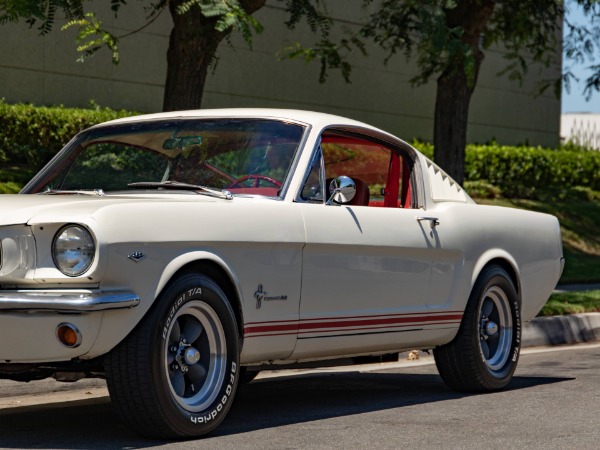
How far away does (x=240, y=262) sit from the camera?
629 cm

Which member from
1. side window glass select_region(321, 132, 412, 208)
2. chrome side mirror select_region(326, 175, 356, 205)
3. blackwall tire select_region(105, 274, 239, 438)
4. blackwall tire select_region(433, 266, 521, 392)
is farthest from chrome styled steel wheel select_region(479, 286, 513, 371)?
blackwall tire select_region(105, 274, 239, 438)

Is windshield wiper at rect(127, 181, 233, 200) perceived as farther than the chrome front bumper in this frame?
Yes

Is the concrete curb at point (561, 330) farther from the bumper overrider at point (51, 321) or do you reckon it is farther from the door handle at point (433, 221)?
the bumper overrider at point (51, 321)

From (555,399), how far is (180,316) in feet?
9.14

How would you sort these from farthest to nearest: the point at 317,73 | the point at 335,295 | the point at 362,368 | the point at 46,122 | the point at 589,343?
1. the point at 317,73
2. the point at 46,122
3. the point at 589,343
4. the point at 362,368
5. the point at 335,295

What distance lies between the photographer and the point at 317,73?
2367 centimetres

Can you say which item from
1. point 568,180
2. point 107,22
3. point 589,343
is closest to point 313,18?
point 589,343

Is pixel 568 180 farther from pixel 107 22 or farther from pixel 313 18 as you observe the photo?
pixel 313 18

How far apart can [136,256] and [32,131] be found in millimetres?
11839

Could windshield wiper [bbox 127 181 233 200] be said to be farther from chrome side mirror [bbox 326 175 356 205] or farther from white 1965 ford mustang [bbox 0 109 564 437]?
chrome side mirror [bbox 326 175 356 205]

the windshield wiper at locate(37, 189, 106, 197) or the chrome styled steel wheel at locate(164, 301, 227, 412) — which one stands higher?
the windshield wiper at locate(37, 189, 106, 197)

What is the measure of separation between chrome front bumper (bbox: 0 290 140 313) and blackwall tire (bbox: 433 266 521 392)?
317 centimetres

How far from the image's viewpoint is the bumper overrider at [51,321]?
5496 millimetres

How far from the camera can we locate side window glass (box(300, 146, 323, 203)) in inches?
→ 274
